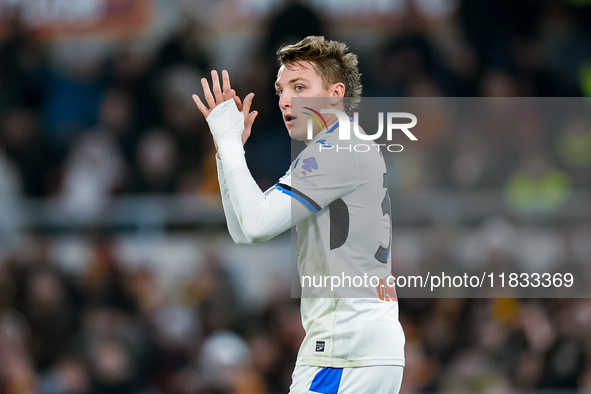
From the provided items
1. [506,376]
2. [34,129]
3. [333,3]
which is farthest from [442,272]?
[34,129]

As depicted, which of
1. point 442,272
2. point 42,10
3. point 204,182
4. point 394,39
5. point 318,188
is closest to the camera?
point 318,188

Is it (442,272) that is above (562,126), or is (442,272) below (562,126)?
below

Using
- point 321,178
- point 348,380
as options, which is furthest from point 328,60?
point 348,380

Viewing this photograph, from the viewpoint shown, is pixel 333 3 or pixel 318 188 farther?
pixel 333 3

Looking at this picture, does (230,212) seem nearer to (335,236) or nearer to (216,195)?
(335,236)

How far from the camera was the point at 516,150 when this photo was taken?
902 cm

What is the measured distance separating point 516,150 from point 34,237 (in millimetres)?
4724

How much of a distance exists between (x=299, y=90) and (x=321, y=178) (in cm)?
46

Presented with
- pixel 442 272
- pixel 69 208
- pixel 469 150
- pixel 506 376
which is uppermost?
pixel 469 150

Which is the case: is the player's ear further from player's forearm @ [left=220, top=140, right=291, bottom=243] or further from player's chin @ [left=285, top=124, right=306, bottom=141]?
player's forearm @ [left=220, top=140, right=291, bottom=243]

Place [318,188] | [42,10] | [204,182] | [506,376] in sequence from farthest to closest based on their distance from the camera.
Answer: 1. [42,10]
2. [204,182]
3. [506,376]
4. [318,188]

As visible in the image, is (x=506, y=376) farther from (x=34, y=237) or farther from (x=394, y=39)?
(x=34, y=237)

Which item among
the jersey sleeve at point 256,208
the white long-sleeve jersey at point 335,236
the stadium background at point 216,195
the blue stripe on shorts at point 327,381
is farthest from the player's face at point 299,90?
the stadium background at point 216,195

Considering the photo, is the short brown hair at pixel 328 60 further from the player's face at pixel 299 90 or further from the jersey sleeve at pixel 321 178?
the jersey sleeve at pixel 321 178
